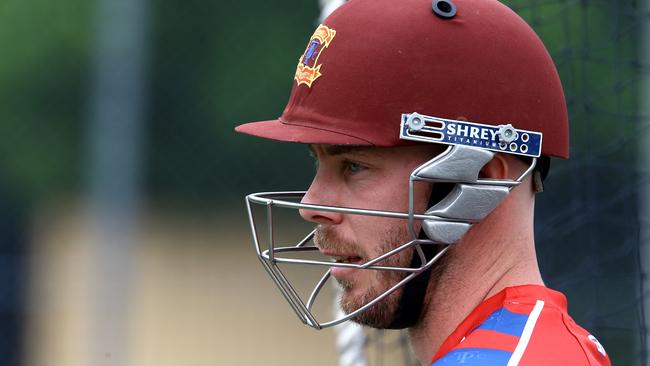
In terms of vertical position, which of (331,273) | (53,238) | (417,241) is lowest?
(53,238)

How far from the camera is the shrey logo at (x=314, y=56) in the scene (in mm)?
2225

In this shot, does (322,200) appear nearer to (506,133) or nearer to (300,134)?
(300,134)

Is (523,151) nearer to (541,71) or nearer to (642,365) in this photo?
(541,71)

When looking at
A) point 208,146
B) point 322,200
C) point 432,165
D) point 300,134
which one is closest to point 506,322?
point 432,165

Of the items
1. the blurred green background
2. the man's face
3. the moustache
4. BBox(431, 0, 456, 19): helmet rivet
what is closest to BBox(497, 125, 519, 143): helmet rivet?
the man's face

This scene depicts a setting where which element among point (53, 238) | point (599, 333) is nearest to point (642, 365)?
point (599, 333)

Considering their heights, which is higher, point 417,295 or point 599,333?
point 417,295

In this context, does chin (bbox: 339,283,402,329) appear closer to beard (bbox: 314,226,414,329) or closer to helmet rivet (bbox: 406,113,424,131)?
beard (bbox: 314,226,414,329)

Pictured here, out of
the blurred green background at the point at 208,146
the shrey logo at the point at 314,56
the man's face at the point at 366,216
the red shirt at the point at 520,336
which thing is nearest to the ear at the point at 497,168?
the man's face at the point at 366,216

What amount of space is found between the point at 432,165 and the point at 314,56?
14.9 inches

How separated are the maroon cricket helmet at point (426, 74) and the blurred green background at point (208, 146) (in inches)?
63.6

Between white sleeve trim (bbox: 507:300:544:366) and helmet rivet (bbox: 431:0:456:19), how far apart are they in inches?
22.0

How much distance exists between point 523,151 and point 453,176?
17 centimetres

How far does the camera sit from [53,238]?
10594mm
